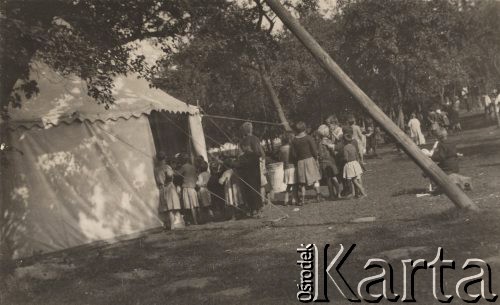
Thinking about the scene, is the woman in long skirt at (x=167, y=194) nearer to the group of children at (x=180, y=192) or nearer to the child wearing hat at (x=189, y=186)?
the group of children at (x=180, y=192)

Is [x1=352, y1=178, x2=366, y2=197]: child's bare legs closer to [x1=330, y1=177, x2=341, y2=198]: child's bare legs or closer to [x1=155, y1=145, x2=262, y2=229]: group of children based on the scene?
[x1=330, y1=177, x2=341, y2=198]: child's bare legs

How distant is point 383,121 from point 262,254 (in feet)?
9.10

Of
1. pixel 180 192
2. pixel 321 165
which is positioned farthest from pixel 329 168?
pixel 180 192

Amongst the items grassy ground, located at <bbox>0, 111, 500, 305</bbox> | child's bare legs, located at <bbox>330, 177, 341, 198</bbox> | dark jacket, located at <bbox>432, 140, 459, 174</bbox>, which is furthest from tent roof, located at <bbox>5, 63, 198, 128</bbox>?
dark jacket, located at <bbox>432, 140, 459, 174</bbox>

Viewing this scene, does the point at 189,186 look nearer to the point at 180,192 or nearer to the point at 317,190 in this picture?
the point at 180,192

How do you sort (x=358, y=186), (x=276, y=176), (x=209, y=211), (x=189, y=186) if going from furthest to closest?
(x=276, y=176) < (x=209, y=211) < (x=358, y=186) < (x=189, y=186)

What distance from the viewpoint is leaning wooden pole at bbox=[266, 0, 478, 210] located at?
8.69 metres

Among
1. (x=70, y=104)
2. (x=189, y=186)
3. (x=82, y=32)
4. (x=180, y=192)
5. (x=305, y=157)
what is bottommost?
(x=180, y=192)

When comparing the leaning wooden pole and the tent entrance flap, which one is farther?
the tent entrance flap

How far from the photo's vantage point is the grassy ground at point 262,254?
670 centimetres

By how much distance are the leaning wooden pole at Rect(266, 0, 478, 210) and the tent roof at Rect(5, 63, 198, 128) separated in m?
4.47

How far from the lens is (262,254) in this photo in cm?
846

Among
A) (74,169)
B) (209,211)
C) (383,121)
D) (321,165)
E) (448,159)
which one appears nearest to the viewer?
(383,121)

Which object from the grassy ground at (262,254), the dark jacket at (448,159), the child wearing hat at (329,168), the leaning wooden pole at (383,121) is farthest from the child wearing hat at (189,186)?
the dark jacket at (448,159)
